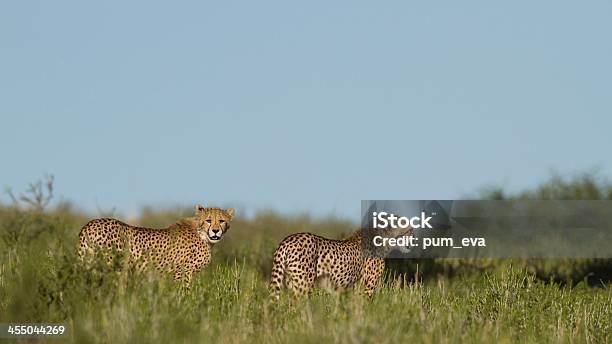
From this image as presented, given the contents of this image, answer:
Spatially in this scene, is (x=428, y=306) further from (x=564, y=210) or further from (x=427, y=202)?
(x=564, y=210)

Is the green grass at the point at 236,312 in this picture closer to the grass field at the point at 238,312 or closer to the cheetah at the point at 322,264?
the grass field at the point at 238,312

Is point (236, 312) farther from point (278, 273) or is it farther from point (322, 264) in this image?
point (322, 264)

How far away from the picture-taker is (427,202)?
18.7 meters

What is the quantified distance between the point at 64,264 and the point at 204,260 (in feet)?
12.3

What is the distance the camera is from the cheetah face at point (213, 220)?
13125 millimetres

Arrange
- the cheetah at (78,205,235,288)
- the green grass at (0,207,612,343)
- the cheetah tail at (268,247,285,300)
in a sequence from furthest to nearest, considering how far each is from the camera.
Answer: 1. the cheetah at (78,205,235,288)
2. the cheetah tail at (268,247,285,300)
3. the green grass at (0,207,612,343)

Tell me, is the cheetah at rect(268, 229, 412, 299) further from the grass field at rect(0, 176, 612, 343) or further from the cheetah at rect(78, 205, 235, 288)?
the cheetah at rect(78, 205, 235, 288)

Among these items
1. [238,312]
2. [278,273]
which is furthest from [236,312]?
[278,273]

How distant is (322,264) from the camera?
12281 mm

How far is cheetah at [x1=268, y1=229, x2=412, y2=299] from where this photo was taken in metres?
12.0

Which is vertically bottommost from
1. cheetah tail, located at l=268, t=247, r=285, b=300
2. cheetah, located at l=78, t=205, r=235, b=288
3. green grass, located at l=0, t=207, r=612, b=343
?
green grass, located at l=0, t=207, r=612, b=343

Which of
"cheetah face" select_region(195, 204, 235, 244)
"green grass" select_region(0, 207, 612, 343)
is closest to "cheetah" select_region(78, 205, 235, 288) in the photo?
"cheetah face" select_region(195, 204, 235, 244)

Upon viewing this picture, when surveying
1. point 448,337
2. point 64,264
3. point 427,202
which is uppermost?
point 427,202

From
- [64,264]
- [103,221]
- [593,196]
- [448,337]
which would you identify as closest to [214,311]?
[64,264]
